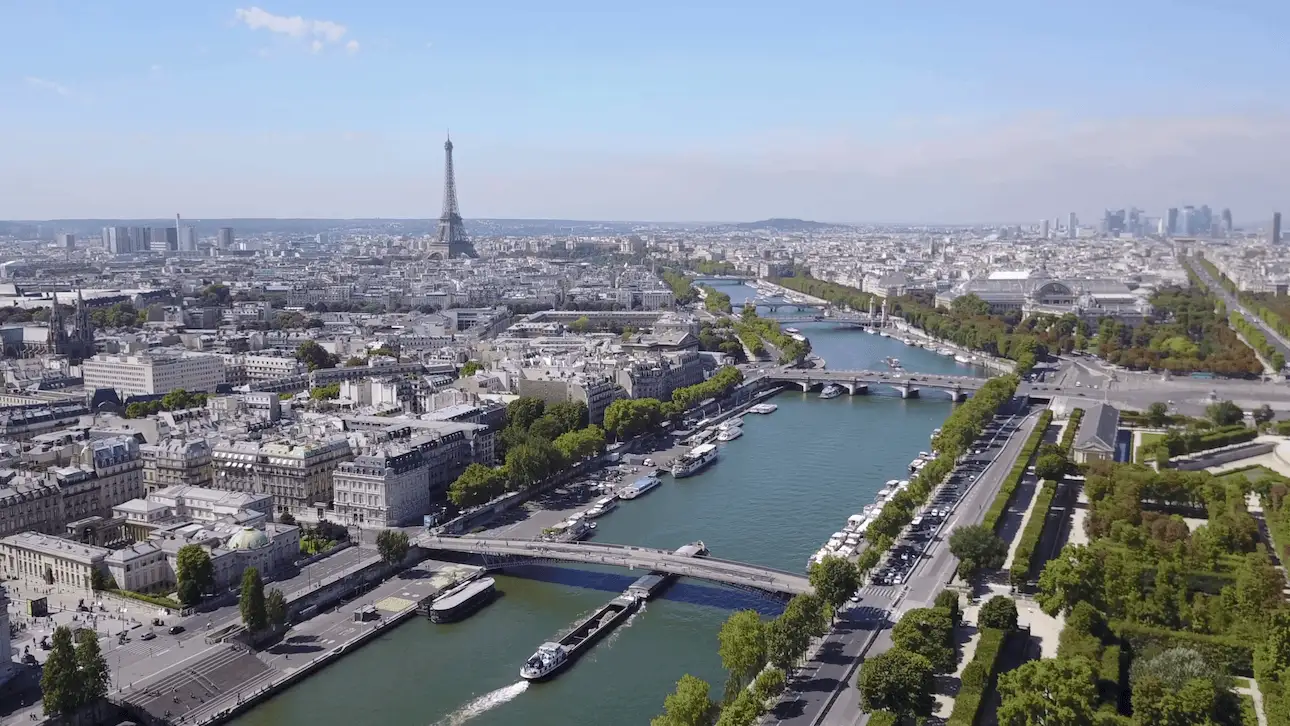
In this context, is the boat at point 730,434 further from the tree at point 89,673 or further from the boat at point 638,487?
the tree at point 89,673

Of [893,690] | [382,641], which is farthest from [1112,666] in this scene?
[382,641]

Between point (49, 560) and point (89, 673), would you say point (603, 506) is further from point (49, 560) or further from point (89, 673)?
point (89, 673)

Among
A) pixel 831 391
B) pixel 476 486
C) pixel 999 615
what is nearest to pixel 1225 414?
pixel 831 391

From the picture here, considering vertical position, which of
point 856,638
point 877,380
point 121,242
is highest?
point 121,242

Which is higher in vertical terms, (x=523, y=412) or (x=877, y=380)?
(x=523, y=412)

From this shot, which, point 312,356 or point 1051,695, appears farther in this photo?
point 312,356

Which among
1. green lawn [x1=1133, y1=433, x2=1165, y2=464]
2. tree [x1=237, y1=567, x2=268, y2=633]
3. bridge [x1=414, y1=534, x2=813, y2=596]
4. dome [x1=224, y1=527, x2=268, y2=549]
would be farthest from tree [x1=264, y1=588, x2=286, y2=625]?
green lawn [x1=1133, y1=433, x2=1165, y2=464]

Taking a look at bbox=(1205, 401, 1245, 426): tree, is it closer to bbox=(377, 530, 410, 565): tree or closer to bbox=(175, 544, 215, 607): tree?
bbox=(377, 530, 410, 565): tree
